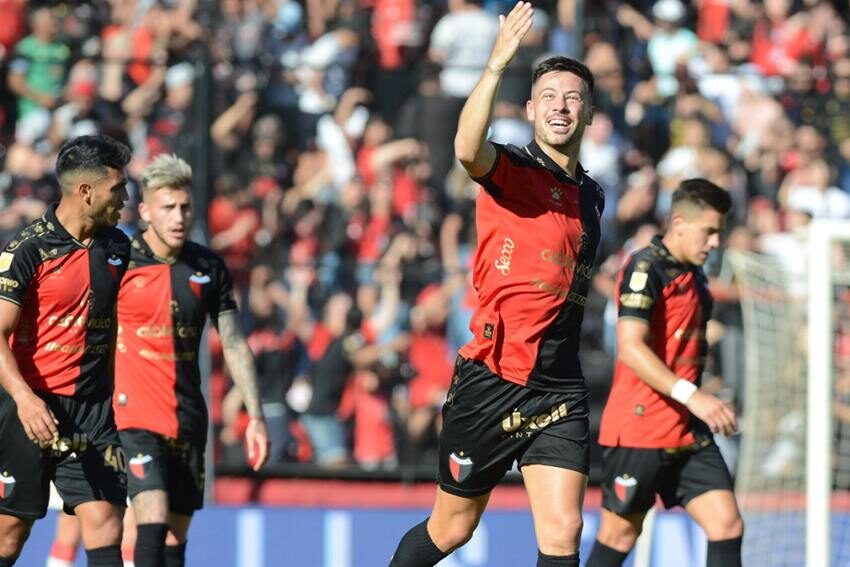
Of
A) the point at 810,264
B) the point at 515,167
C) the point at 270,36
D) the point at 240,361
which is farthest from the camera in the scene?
the point at 270,36

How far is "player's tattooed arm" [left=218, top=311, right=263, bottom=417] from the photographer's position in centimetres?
738

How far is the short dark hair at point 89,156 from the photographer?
613 cm

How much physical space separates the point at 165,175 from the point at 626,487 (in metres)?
2.96

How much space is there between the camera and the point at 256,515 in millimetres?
9812

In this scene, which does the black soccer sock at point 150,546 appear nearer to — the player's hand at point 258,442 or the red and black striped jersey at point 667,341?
the player's hand at point 258,442

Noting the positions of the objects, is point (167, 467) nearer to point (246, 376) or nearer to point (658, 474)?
point (246, 376)

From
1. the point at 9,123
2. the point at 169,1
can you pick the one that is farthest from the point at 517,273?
the point at 169,1

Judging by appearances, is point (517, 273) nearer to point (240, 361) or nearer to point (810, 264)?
point (240, 361)

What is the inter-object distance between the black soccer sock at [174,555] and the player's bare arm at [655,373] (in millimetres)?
2598

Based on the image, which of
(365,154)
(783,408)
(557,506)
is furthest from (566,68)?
(365,154)

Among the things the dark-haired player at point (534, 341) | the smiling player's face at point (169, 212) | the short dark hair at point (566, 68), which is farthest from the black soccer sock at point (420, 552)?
the smiling player's face at point (169, 212)

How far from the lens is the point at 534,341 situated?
5.88 metres

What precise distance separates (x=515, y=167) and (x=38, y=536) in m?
5.36

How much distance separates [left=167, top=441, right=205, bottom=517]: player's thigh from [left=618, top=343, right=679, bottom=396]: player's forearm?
2.39 meters
